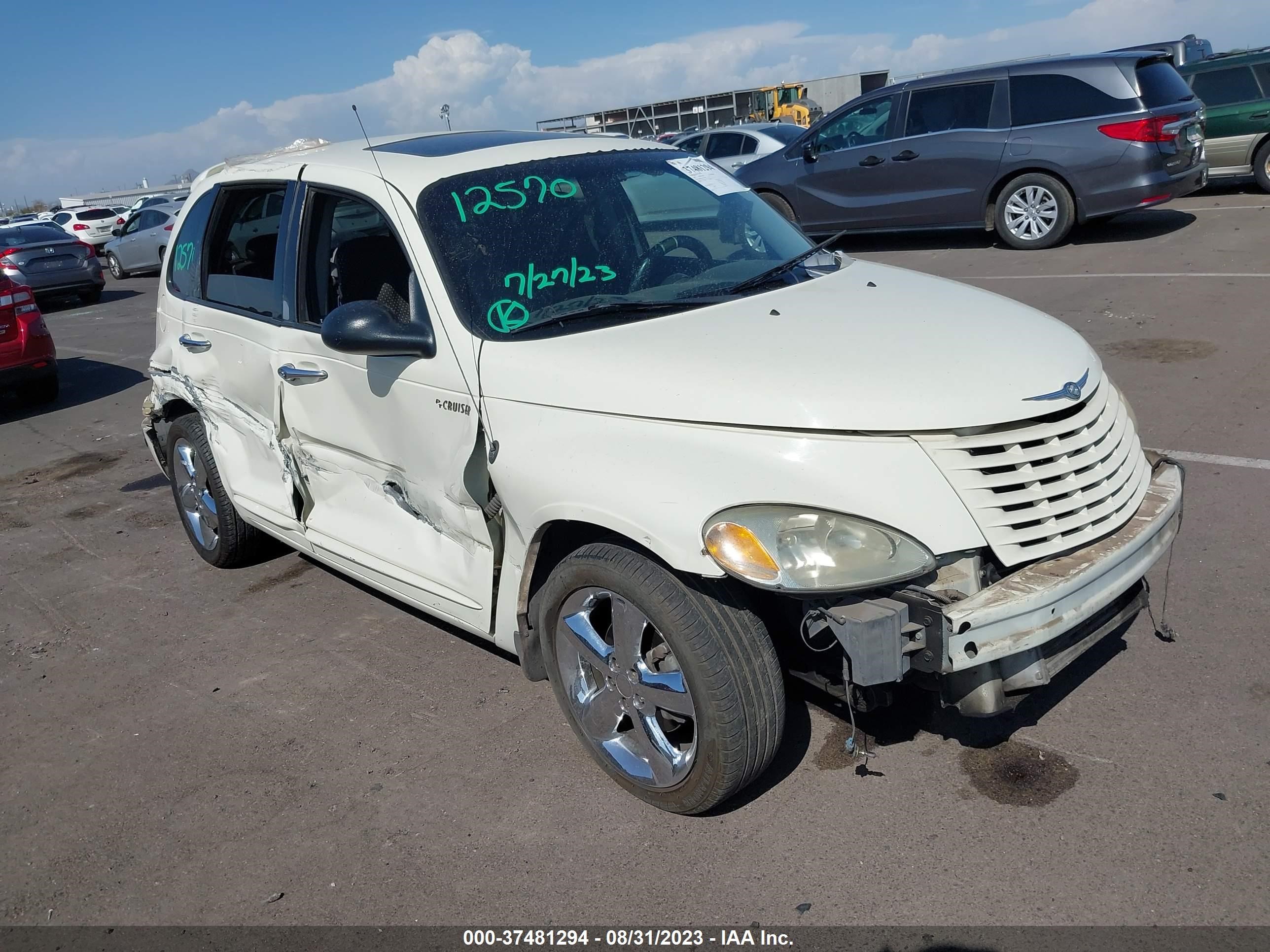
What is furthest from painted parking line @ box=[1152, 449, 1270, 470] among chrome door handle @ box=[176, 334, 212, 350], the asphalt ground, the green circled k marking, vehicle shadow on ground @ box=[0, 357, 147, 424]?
vehicle shadow on ground @ box=[0, 357, 147, 424]

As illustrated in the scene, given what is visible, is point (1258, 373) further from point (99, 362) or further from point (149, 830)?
point (99, 362)

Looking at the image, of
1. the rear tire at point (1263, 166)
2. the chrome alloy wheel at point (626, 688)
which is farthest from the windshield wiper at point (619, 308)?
the rear tire at point (1263, 166)

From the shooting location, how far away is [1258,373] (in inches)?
269

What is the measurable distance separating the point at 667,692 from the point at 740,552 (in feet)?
1.83

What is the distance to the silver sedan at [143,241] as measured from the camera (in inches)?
882

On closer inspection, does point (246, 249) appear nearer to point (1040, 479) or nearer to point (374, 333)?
point (374, 333)

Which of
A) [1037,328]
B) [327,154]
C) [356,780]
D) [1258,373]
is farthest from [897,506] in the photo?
[1258,373]

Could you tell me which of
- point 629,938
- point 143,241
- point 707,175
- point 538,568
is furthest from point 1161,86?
point 143,241

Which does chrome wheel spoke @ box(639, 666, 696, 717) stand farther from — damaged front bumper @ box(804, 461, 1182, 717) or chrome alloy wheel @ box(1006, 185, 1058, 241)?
chrome alloy wheel @ box(1006, 185, 1058, 241)

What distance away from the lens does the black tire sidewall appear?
289 cm

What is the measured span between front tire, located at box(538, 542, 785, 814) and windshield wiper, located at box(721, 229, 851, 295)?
1140 mm

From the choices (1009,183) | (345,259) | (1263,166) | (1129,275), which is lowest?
(1129,275)

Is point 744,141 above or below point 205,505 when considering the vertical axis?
above

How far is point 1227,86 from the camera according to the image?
46.1ft
